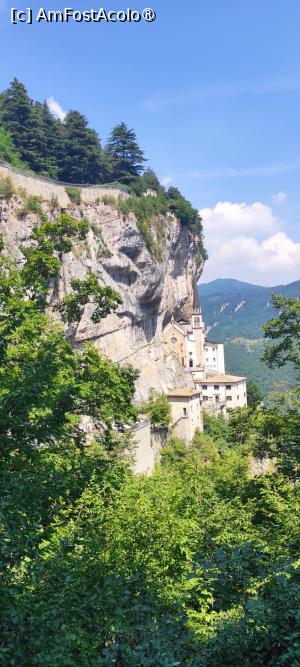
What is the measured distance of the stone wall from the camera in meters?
32.9

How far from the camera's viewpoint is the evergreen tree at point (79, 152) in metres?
47.7

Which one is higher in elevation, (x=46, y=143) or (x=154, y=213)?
(x=46, y=143)

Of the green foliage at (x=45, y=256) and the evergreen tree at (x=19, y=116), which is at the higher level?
the evergreen tree at (x=19, y=116)

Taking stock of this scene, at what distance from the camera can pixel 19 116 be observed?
47500mm

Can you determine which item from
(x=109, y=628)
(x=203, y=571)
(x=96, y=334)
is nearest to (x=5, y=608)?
(x=109, y=628)

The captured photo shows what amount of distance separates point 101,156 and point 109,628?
5129 centimetres

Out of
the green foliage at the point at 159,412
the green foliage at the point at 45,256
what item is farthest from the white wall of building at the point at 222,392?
the green foliage at the point at 45,256

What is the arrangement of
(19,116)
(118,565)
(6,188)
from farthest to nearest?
(19,116), (6,188), (118,565)

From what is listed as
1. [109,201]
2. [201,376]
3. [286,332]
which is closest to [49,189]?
[109,201]

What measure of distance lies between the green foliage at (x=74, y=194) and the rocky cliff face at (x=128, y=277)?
63cm

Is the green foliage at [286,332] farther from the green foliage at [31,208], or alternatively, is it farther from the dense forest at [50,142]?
the dense forest at [50,142]

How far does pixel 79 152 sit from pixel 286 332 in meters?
36.7

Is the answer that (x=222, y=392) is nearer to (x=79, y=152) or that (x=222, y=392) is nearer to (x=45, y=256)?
(x=79, y=152)

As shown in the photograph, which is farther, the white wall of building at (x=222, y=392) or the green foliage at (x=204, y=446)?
the white wall of building at (x=222, y=392)
